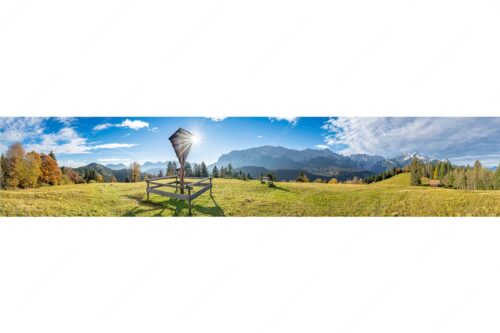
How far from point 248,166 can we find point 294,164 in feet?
3.11

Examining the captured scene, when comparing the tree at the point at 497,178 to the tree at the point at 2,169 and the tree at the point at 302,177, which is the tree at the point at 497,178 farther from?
the tree at the point at 2,169

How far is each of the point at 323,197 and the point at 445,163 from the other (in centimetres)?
257

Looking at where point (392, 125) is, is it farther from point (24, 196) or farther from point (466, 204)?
point (24, 196)

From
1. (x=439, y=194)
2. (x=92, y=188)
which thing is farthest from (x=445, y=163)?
(x=92, y=188)

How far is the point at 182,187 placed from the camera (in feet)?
17.9

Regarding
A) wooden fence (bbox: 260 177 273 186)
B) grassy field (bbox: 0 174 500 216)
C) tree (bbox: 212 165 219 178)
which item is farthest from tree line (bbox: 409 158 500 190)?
tree (bbox: 212 165 219 178)

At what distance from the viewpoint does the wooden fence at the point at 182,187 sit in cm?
538

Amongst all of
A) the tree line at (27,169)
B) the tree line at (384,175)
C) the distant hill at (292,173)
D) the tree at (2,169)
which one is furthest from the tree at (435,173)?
the tree at (2,169)

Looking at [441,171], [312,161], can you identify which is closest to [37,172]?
[312,161]

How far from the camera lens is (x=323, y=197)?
5.47m

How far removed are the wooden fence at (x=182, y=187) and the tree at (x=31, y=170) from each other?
7.13ft

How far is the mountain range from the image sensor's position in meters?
5.48

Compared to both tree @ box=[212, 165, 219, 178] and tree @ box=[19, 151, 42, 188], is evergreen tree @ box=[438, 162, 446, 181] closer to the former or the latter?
tree @ box=[212, 165, 219, 178]

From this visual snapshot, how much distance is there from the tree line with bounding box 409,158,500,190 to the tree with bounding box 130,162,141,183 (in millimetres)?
5524
